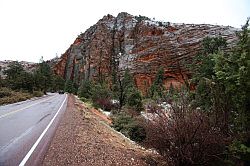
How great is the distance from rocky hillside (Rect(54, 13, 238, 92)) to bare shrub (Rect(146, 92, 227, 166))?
48.5 meters

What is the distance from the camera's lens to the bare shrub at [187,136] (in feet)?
27.3

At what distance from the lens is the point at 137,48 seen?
102m

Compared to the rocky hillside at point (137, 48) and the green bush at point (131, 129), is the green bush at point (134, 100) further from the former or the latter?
the rocky hillside at point (137, 48)

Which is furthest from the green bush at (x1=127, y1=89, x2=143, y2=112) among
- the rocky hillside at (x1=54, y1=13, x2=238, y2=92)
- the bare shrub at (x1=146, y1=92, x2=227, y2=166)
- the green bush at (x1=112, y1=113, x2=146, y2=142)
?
the rocky hillside at (x1=54, y1=13, x2=238, y2=92)

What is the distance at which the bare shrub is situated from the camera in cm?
834

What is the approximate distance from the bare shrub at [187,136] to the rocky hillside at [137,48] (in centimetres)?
4852

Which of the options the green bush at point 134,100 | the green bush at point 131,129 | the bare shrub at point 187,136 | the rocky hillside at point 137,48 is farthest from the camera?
the rocky hillside at point 137,48

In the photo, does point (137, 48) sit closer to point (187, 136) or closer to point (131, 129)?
point (131, 129)

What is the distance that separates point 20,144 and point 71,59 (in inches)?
5623

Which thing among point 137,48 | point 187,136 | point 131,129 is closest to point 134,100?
point 131,129

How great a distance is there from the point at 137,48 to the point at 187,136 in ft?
309

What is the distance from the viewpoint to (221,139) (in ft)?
27.4

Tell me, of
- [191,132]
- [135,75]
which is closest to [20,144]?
[191,132]

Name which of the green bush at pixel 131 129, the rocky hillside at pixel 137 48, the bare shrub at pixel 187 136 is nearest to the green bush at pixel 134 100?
the green bush at pixel 131 129
